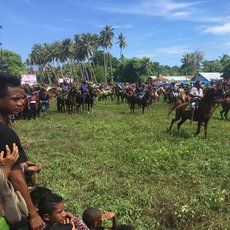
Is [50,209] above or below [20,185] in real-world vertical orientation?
below

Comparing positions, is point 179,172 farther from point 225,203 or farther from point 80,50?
point 80,50

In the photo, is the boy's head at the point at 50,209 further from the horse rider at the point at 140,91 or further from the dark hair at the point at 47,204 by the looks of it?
the horse rider at the point at 140,91

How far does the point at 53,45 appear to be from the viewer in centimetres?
10631

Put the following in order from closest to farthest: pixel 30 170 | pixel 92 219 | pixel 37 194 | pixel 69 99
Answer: pixel 37 194 → pixel 30 170 → pixel 92 219 → pixel 69 99

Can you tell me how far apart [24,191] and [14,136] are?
502mm

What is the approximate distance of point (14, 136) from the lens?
2922 mm

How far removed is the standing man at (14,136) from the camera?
2852 millimetres

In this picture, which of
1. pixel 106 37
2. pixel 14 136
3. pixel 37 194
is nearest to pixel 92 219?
pixel 37 194

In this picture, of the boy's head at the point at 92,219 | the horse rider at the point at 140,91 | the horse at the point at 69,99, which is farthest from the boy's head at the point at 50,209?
the horse rider at the point at 140,91

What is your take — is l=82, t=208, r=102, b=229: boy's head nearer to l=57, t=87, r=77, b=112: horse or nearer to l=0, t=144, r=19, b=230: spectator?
l=0, t=144, r=19, b=230: spectator

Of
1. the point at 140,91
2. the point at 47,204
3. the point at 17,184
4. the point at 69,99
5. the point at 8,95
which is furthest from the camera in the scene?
the point at 140,91

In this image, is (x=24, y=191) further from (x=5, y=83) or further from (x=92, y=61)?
(x=92, y=61)

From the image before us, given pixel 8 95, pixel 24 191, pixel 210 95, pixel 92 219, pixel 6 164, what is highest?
pixel 8 95

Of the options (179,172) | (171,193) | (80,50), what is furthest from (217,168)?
(80,50)
